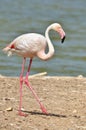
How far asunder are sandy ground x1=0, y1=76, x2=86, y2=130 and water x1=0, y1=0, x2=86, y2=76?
3.03 meters

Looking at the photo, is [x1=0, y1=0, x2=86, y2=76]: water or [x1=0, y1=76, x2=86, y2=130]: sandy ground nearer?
[x1=0, y1=76, x2=86, y2=130]: sandy ground

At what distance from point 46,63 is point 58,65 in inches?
15.2

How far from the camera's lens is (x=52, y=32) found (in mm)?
21234

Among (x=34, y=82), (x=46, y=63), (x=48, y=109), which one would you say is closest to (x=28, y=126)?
(x=48, y=109)

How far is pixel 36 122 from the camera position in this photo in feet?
26.9

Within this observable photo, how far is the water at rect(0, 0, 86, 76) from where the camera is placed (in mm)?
15180

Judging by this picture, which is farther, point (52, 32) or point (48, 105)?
point (52, 32)

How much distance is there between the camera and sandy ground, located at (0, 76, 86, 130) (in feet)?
26.5

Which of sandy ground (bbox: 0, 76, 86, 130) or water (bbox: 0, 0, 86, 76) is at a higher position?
sandy ground (bbox: 0, 76, 86, 130)

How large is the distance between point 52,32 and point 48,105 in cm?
1188

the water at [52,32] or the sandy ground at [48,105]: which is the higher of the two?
the sandy ground at [48,105]

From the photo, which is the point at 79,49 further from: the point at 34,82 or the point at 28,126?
the point at 28,126

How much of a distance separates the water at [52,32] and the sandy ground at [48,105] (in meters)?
3.03

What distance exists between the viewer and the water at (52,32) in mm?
15180
